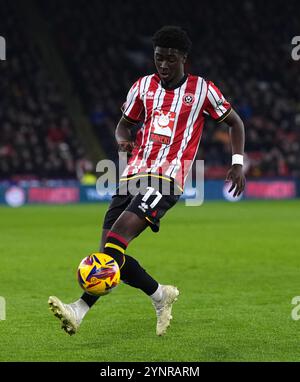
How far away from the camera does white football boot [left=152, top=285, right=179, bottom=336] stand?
6930 mm

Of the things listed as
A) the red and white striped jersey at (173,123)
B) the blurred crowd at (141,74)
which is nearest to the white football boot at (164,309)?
the red and white striped jersey at (173,123)

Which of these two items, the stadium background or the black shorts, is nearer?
the black shorts

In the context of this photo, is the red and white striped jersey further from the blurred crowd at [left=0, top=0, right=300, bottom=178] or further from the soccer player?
the blurred crowd at [left=0, top=0, right=300, bottom=178]

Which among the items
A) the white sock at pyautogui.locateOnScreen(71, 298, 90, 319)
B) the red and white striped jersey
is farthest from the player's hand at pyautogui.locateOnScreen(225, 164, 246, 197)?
the white sock at pyautogui.locateOnScreen(71, 298, 90, 319)

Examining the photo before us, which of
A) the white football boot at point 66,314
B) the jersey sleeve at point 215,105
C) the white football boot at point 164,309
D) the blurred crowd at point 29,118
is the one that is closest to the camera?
the white football boot at point 66,314

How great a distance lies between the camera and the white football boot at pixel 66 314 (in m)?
6.48

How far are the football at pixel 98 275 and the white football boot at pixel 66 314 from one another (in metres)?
0.30

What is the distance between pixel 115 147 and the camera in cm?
3303

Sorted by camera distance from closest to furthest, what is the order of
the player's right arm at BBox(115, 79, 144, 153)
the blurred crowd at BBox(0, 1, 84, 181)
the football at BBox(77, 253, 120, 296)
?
the football at BBox(77, 253, 120, 296) < the player's right arm at BBox(115, 79, 144, 153) < the blurred crowd at BBox(0, 1, 84, 181)

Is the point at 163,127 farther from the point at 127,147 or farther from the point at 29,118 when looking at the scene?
the point at 29,118

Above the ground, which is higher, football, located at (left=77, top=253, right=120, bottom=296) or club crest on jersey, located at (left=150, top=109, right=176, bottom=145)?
club crest on jersey, located at (left=150, top=109, right=176, bottom=145)

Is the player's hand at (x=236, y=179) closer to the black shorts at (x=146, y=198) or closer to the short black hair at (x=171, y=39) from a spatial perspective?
the black shorts at (x=146, y=198)

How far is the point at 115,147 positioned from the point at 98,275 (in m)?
26.9

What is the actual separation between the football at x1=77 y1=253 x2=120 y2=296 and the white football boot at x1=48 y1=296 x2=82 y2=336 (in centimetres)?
30
